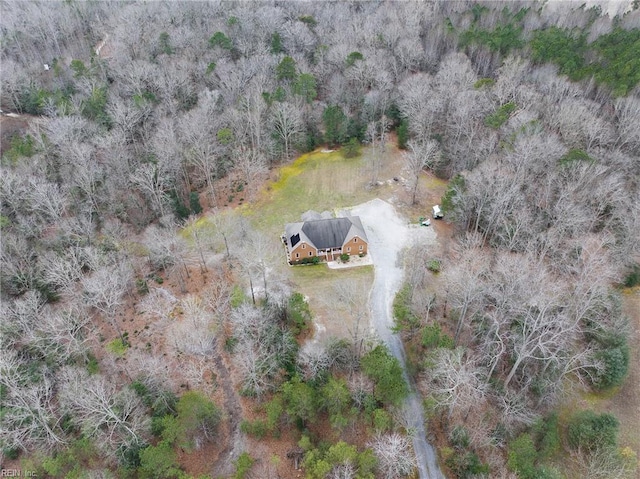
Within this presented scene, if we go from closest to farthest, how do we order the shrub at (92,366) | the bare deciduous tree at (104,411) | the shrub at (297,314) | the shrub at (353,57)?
1. the bare deciduous tree at (104,411)
2. the shrub at (92,366)
3. the shrub at (297,314)
4. the shrub at (353,57)

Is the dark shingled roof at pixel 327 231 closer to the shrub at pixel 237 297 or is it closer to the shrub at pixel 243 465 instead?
the shrub at pixel 237 297

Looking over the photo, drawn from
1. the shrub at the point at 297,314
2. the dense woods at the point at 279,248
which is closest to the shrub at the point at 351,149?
the dense woods at the point at 279,248

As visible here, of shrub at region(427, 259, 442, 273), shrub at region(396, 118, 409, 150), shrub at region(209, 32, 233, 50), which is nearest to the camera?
shrub at region(427, 259, 442, 273)

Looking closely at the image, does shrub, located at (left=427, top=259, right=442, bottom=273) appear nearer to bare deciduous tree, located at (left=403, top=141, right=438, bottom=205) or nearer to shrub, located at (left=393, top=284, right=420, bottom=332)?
shrub, located at (left=393, top=284, right=420, bottom=332)

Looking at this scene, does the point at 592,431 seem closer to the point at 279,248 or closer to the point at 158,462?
the point at 158,462

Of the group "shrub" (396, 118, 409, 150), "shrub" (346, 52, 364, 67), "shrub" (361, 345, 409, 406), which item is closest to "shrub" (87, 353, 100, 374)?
"shrub" (361, 345, 409, 406)

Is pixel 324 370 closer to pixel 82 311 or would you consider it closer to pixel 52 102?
pixel 82 311
